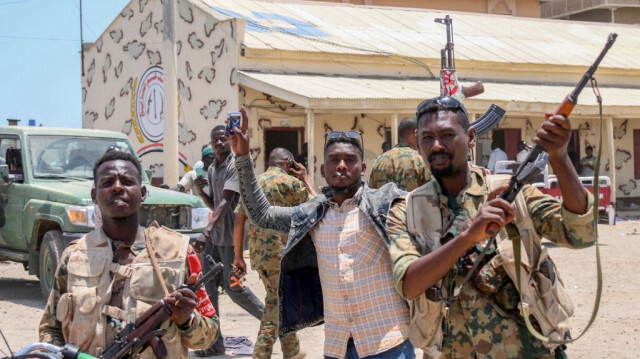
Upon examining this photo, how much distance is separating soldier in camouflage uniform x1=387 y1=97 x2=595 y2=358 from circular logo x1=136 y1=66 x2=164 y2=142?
60.8 ft

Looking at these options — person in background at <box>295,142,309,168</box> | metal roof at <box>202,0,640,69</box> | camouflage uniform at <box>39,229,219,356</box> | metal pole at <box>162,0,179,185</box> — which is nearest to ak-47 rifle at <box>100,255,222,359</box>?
camouflage uniform at <box>39,229,219,356</box>

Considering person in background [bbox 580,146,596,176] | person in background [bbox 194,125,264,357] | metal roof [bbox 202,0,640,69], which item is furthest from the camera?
metal roof [bbox 202,0,640,69]

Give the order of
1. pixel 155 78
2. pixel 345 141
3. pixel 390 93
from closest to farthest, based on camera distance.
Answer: pixel 345 141, pixel 390 93, pixel 155 78

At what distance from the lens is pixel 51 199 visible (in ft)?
31.6

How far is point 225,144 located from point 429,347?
15.4 ft

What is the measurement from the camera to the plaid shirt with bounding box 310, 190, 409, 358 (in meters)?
3.85

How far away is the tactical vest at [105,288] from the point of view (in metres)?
3.14

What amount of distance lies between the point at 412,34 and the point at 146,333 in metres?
21.2

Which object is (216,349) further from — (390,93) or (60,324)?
(390,93)

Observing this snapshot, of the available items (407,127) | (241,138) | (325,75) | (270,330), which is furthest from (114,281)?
(325,75)

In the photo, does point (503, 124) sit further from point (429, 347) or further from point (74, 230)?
point (429, 347)

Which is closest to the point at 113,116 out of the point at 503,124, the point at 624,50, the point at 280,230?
the point at 503,124

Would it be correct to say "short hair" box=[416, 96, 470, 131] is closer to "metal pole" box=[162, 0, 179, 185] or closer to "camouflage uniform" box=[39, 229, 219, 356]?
"camouflage uniform" box=[39, 229, 219, 356]

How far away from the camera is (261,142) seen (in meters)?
18.7
